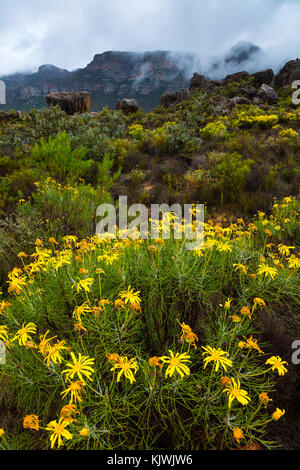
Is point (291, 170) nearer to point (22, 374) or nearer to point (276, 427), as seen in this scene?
point (276, 427)

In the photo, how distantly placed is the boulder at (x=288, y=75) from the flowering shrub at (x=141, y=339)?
33296 millimetres

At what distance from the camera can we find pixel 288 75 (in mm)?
26375

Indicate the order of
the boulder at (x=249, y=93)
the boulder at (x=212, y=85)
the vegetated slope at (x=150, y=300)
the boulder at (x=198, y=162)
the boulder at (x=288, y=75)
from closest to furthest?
the vegetated slope at (x=150, y=300), the boulder at (x=198, y=162), the boulder at (x=249, y=93), the boulder at (x=288, y=75), the boulder at (x=212, y=85)

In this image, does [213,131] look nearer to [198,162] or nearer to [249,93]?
[198,162]

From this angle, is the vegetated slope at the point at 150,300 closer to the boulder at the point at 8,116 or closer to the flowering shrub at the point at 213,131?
the flowering shrub at the point at 213,131

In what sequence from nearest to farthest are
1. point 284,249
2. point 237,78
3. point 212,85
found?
point 284,249
point 237,78
point 212,85

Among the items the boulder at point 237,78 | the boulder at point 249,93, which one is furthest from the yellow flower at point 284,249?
the boulder at point 237,78

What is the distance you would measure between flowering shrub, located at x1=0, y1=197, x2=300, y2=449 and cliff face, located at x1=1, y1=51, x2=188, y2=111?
109495 mm

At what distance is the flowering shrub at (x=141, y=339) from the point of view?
1.20 meters

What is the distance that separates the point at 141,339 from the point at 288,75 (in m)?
35.9

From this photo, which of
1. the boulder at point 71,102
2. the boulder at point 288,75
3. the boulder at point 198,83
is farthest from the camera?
the boulder at point 198,83

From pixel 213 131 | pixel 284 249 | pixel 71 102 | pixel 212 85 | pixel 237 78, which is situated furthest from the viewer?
pixel 212 85

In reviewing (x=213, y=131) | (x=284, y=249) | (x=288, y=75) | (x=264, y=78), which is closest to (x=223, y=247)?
(x=284, y=249)

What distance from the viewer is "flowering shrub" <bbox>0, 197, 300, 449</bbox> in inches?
47.3
